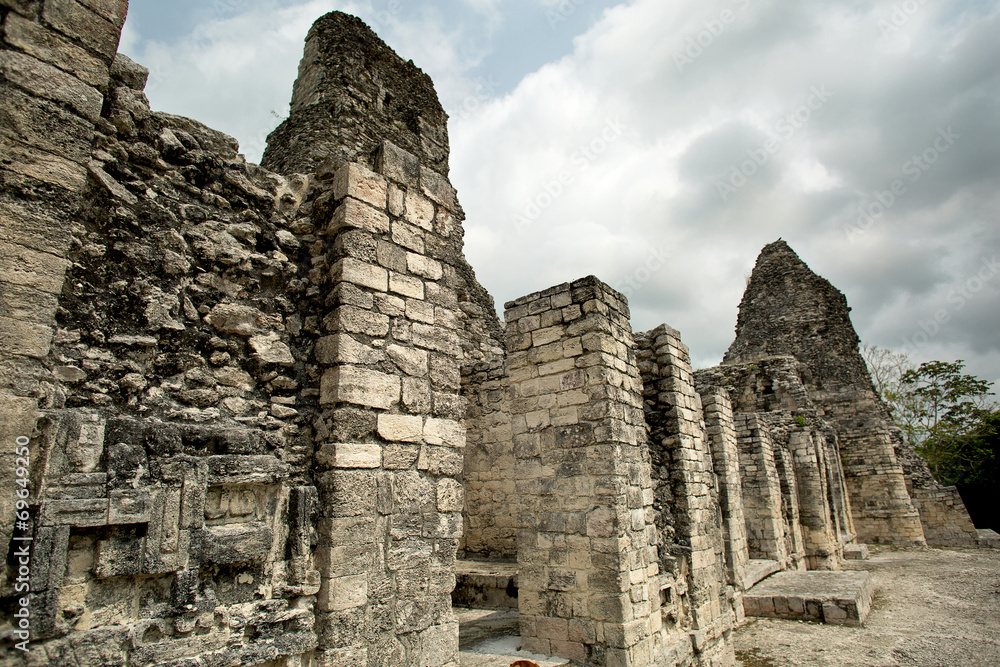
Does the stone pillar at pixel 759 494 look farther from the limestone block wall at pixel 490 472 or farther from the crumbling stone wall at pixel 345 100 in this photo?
the crumbling stone wall at pixel 345 100

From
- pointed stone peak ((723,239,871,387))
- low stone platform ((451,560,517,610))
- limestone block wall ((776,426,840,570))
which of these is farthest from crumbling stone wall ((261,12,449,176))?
pointed stone peak ((723,239,871,387))

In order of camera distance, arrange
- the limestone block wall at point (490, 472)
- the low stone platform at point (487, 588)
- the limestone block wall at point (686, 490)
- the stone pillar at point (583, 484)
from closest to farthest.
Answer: the stone pillar at point (583, 484), the limestone block wall at point (686, 490), the low stone platform at point (487, 588), the limestone block wall at point (490, 472)

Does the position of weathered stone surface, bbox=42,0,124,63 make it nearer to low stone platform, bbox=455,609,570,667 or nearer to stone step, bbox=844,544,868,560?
low stone platform, bbox=455,609,570,667

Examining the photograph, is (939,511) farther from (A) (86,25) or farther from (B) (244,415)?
(A) (86,25)

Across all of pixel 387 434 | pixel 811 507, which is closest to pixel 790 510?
pixel 811 507

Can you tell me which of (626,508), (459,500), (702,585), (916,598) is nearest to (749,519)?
(916,598)

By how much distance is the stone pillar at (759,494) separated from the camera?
36.8 ft

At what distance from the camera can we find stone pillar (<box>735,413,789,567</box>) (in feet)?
36.8

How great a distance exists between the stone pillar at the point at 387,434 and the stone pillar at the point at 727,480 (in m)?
6.33

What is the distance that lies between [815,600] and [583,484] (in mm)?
5578

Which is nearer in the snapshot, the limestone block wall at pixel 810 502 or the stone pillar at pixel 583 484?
the stone pillar at pixel 583 484

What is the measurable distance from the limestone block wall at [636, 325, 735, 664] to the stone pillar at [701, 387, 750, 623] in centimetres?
126

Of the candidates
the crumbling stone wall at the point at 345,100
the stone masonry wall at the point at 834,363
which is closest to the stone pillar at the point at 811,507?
the stone masonry wall at the point at 834,363

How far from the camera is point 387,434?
9.87 ft
